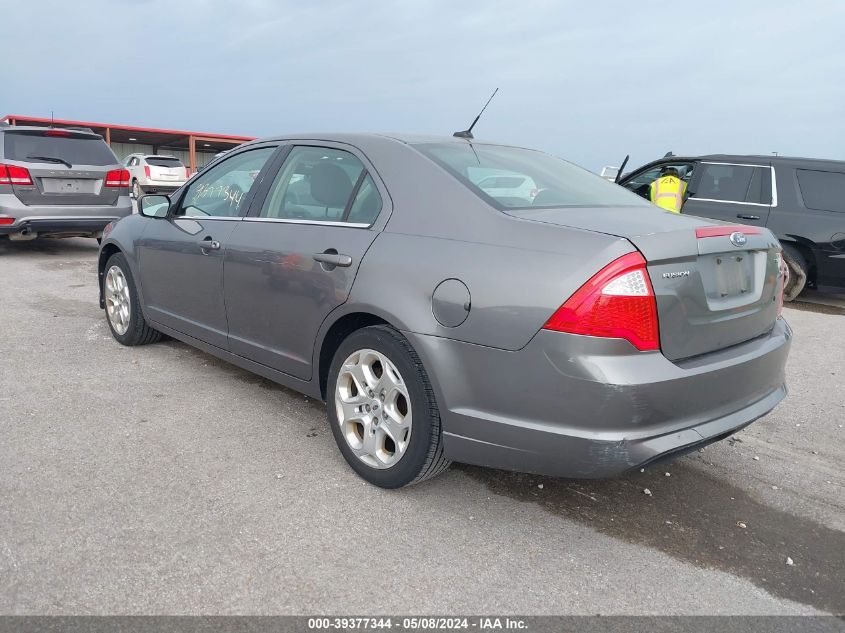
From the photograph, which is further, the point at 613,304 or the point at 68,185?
the point at 68,185

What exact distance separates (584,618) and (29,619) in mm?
1682

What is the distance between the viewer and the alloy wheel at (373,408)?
279cm

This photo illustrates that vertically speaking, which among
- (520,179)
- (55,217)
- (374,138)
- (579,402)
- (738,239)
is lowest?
(55,217)

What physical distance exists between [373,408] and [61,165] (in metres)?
7.43

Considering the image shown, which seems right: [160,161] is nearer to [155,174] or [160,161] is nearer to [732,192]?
[155,174]

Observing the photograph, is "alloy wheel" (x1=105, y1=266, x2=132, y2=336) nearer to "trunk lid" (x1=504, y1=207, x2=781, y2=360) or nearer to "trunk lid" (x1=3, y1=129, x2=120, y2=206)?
"trunk lid" (x1=504, y1=207, x2=781, y2=360)

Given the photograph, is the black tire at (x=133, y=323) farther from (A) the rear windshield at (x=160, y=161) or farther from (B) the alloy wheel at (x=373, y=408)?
(A) the rear windshield at (x=160, y=161)

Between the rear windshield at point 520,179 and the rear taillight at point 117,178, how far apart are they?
701 cm

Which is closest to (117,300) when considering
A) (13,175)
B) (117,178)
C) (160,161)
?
(13,175)

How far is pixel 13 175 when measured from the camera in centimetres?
815

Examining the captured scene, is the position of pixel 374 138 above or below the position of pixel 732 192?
above

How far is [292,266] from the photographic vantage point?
10.6 feet

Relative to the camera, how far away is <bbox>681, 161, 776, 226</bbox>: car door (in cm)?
784

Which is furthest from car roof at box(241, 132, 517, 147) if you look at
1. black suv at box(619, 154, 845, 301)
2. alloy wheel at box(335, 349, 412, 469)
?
black suv at box(619, 154, 845, 301)
